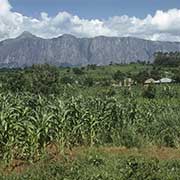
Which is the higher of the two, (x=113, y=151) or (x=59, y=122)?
(x=59, y=122)

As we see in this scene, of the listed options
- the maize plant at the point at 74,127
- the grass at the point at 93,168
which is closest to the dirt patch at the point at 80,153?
the grass at the point at 93,168

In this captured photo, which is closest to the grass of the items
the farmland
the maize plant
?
the farmland

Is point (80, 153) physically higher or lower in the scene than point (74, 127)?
lower

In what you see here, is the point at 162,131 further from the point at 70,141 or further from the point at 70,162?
the point at 70,162

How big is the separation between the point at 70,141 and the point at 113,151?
172cm

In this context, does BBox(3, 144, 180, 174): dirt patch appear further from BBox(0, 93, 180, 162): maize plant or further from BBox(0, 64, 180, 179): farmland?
BBox(0, 93, 180, 162): maize plant

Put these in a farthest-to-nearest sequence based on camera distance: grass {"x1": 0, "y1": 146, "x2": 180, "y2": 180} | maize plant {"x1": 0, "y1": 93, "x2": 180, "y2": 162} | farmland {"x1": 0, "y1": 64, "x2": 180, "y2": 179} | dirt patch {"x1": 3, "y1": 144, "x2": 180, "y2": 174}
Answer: maize plant {"x1": 0, "y1": 93, "x2": 180, "y2": 162} → dirt patch {"x1": 3, "y1": 144, "x2": 180, "y2": 174} → farmland {"x1": 0, "y1": 64, "x2": 180, "y2": 179} → grass {"x1": 0, "y1": 146, "x2": 180, "y2": 180}

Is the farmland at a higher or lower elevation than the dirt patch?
higher

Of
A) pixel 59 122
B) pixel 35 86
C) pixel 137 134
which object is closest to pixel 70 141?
pixel 59 122

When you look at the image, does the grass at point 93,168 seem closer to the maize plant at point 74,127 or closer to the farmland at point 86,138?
the farmland at point 86,138

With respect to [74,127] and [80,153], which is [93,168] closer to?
[80,153]

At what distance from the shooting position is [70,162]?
32.1 ft

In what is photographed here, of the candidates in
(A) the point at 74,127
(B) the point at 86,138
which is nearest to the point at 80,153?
(A) the point at 74,127

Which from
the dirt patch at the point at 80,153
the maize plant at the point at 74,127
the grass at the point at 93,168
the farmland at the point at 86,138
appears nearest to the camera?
the grass at the point at 93,168
